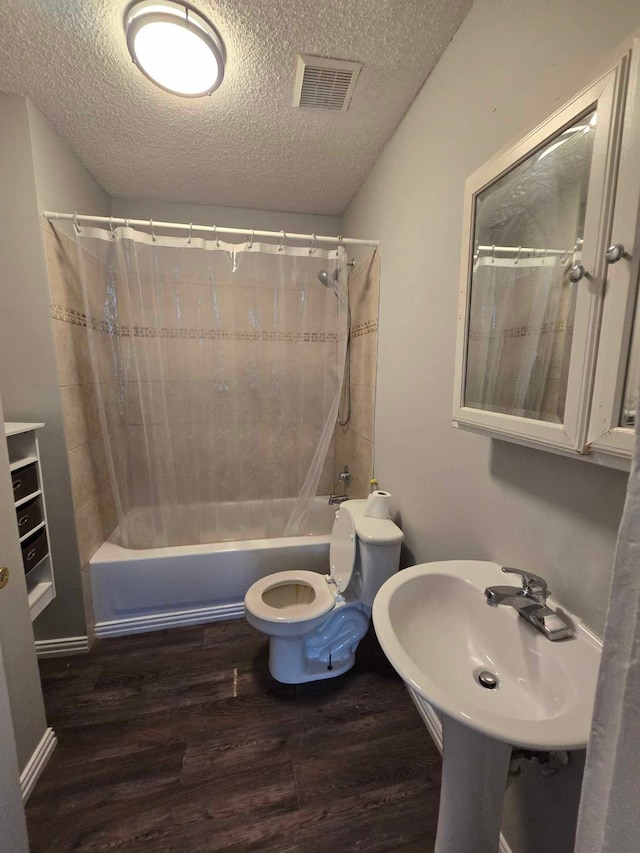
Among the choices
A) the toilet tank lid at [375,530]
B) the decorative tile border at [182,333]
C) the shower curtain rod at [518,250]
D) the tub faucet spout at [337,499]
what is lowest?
the tub faucet spout at [337,499]

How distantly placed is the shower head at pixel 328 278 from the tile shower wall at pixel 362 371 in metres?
0.18

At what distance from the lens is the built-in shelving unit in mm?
1390

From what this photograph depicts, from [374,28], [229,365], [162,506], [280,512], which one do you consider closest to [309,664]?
[280,512]

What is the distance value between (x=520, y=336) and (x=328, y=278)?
130 centimetres

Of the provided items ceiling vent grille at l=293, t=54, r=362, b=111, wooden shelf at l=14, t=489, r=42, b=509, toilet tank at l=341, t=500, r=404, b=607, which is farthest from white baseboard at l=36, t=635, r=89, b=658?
ceiling vent grille at l=293, t=54, r=362, b=111

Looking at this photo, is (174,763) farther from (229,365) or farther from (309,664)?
(229,365)

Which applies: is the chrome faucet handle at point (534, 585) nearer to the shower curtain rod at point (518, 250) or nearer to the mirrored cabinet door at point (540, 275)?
the mirrored cabinet door at point (540, 275)

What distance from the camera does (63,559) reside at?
1.71 meters

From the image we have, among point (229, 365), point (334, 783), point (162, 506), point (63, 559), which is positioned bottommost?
point (334, 783)

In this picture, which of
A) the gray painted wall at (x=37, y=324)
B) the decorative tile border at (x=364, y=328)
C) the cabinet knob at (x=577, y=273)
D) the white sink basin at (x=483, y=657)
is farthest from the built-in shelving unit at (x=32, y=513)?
the cabinet knob at (x=577, y=273)

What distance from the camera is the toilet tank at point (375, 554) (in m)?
1.50

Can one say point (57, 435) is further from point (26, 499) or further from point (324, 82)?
point (324, 82)

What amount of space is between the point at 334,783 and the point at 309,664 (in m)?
0.43

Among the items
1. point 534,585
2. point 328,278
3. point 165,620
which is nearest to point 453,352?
point 534,585
